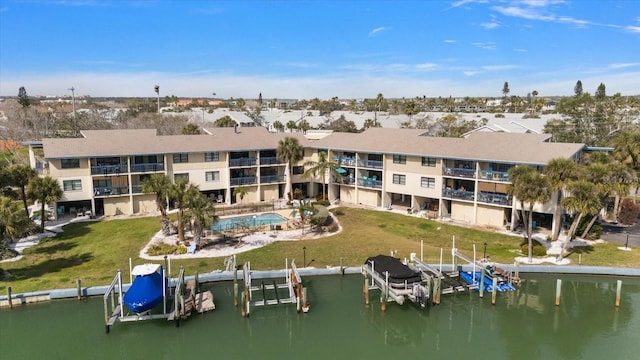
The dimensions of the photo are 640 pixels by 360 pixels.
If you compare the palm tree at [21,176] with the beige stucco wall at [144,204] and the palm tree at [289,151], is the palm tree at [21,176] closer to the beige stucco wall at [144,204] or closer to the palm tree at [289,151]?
the beige stucco wall at [144,204]

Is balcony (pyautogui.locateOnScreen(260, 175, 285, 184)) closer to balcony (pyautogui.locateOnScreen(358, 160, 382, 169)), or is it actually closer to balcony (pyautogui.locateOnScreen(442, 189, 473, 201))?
balcony (pyautogui.locateOnScreen(358, 160, 382, 169))

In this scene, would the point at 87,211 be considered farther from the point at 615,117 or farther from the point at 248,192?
the point at 615,117

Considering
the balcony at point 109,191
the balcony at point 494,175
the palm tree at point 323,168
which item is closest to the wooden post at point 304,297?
the balcony at point 494,175

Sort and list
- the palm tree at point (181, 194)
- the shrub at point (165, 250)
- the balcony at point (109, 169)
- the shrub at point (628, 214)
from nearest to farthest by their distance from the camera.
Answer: the shrub at point (165, 250), the palm tree at point (181, 194), the shrub at point (628, 214), the balcony at point (109, 169)

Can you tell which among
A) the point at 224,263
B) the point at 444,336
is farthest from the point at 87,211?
the point at 444,336

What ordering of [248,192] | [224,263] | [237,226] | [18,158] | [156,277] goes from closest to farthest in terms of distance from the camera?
[156,277], [224,263], [237,226], [248,192], [18,158]

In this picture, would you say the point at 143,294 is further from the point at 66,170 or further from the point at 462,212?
the point at 462,212

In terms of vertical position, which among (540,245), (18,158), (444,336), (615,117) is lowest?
(444,336)
